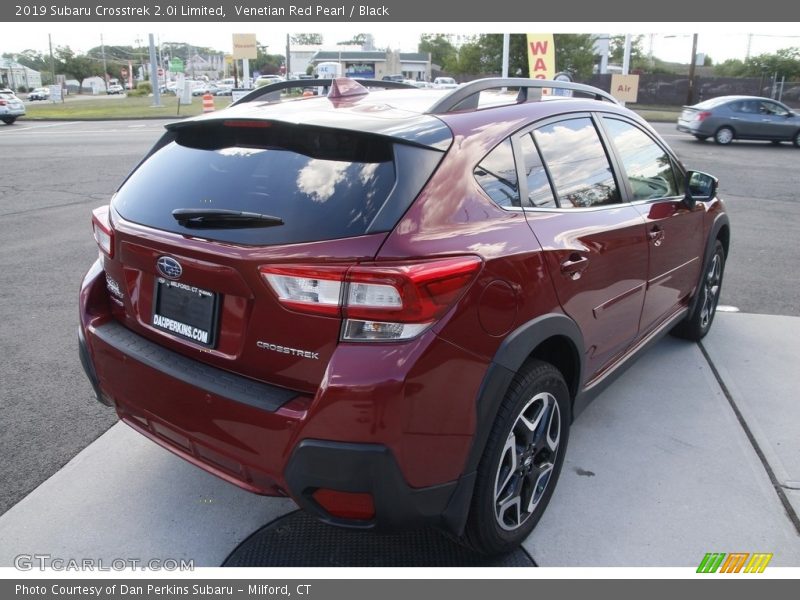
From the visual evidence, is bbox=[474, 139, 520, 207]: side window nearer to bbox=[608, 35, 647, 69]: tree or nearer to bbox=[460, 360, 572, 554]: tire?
bbox=[460, 360, 572, 554]: tire

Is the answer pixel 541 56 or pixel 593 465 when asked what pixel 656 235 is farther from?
pixel 541 56

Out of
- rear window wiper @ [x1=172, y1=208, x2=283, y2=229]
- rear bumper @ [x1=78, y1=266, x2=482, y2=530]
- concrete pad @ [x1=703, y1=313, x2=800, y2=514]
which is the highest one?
rear window wiper @ [x1=172, y1=208, x2=283, y2=229]

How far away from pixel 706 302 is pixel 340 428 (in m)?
3.68

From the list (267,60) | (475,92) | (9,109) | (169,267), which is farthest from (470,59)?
(267,60)

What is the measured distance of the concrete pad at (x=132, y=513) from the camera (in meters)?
2.70

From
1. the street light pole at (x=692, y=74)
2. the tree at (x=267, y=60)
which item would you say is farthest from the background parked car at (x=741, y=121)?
the tree at (x=267, y=60)

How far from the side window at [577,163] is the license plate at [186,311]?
152 cm

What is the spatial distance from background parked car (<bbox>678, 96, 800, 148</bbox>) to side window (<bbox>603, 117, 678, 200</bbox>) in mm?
18453

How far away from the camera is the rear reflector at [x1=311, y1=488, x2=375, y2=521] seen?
213 centimetres

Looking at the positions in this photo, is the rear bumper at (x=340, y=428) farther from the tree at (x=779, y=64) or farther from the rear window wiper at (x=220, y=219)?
the tree at (x=779, y=64)

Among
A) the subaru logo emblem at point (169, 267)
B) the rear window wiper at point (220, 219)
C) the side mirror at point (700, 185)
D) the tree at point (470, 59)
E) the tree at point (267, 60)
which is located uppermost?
the tree at point (267, 60)

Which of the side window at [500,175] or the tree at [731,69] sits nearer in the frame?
the side window at [500,175]

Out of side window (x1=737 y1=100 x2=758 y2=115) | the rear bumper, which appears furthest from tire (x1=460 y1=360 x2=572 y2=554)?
side window (x1=737 y1=100 x2=758 y2=115)

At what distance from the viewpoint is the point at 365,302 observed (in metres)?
2.04
